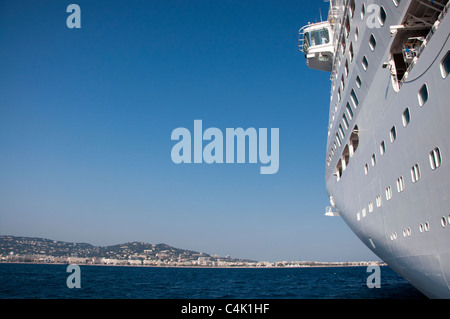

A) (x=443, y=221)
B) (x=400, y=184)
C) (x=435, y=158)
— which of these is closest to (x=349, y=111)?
(x=400, y=184)

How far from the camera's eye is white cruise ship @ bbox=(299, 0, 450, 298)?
8117 millimetres

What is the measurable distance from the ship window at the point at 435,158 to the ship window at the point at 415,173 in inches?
31.4

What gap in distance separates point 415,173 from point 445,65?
3.00m

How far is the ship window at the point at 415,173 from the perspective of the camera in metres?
9.15

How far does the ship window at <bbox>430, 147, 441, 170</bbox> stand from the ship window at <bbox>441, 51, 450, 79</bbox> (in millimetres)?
1764

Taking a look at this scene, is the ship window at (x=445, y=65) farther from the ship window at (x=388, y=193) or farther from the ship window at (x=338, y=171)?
the ship window at (x=338, y=171)

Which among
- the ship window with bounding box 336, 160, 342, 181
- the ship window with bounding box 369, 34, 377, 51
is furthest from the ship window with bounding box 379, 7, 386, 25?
the ship window with bounding box 336, 160, 342, 181

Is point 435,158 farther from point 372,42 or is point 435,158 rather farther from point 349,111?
point 349,111

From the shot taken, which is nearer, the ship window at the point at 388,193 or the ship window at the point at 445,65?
the ship window at the point at 445,65

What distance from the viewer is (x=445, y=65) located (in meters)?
7.74

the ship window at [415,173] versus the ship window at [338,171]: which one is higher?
the ship window at [338,171]

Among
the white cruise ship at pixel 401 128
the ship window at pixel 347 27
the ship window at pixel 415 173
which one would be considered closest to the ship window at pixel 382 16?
the white cruise ship at pixel 401 128
